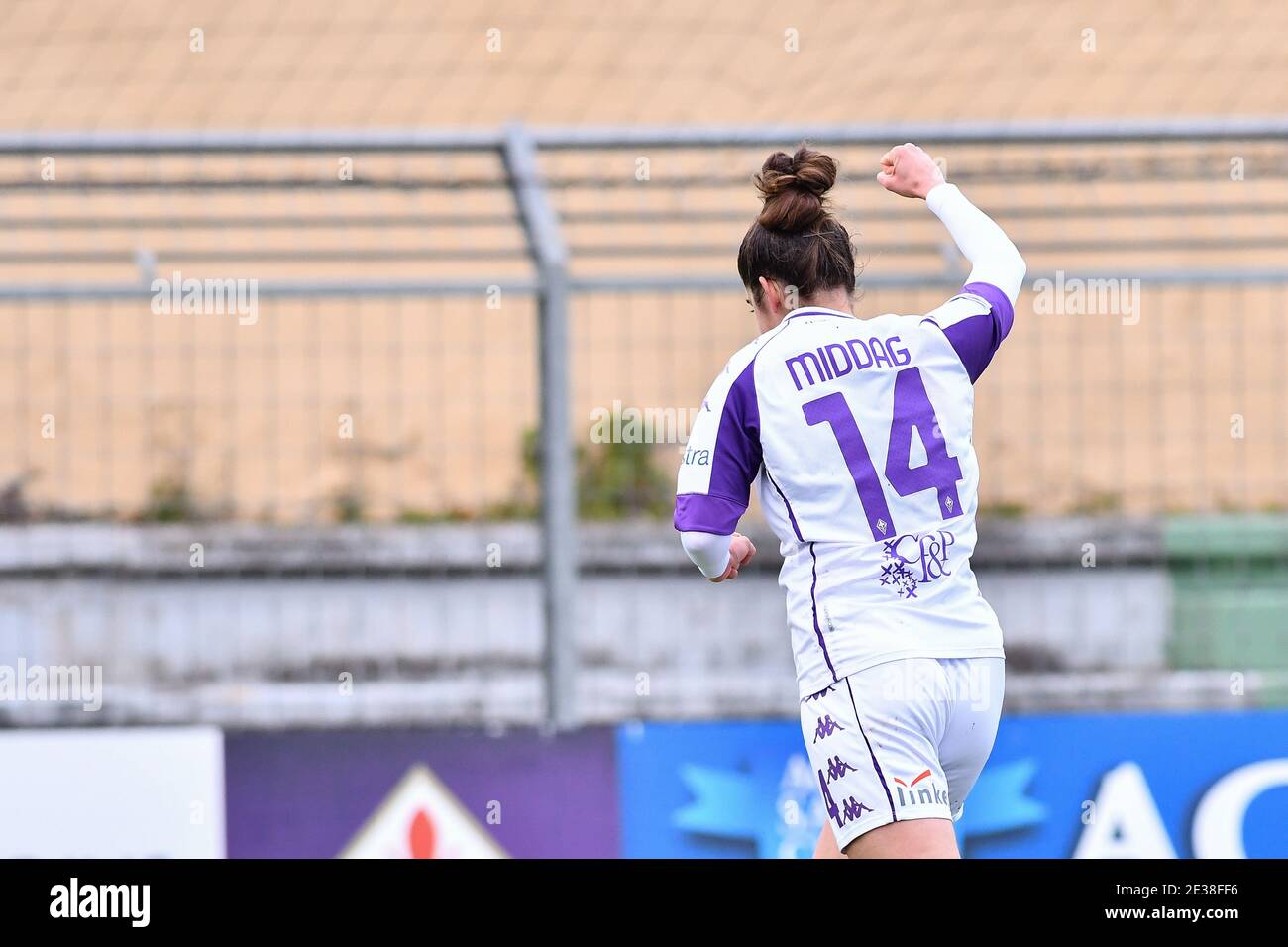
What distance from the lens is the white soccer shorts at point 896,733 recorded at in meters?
2.98

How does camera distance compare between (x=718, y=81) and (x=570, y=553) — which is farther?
(x=718, y=81)

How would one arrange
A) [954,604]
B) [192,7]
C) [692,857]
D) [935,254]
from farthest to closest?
[192,7], [935,254], [692,857], [954,604]

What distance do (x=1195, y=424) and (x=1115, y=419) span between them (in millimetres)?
352

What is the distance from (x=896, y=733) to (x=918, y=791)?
0.12 metres

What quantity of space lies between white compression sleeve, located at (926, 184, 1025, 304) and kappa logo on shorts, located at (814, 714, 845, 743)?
0.94 m

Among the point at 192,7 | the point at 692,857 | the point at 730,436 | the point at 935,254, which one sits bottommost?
the point at 692,857

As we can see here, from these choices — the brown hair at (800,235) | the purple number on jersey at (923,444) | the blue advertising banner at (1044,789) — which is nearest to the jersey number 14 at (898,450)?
the purple number on jersey at (923,444)

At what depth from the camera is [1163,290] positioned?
589 centimetres

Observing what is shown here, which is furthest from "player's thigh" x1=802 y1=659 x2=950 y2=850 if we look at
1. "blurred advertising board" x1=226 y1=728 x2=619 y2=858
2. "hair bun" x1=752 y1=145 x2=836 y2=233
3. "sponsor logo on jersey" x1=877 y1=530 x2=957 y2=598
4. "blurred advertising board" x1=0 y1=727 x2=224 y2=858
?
"blurred advertising board" x1=0 y1=727 x2=224 y2=858

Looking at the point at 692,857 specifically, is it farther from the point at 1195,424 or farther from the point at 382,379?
the point at 1195,424

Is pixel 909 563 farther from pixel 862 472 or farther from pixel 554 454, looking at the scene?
pixel 554 454
